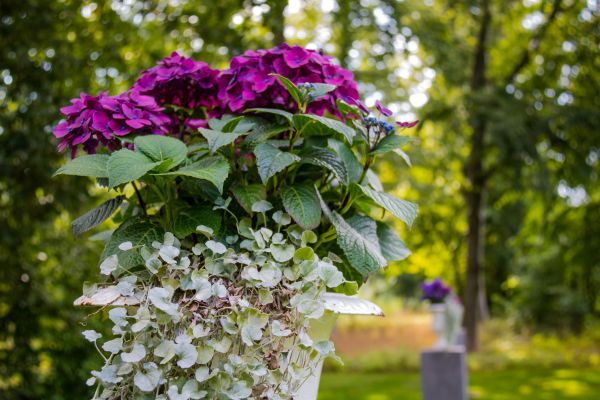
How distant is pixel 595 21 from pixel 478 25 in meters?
1.92

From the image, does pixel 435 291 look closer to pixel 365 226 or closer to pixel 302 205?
pixel 365 226

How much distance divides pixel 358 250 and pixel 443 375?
3079mm

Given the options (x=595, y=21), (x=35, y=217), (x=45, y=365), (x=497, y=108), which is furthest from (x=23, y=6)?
(x=595, y=21)

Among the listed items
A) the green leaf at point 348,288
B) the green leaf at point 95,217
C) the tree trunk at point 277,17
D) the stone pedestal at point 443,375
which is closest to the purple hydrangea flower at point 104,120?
the green leaf at point 95,217

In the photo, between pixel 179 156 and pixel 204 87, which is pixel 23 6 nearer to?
pixel 204 87

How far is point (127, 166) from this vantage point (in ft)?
3.22

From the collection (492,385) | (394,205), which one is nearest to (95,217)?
(394,205)

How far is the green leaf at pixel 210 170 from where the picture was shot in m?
0.97

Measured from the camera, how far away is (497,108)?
8109 millimetres

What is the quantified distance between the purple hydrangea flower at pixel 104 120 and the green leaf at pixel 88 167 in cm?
7

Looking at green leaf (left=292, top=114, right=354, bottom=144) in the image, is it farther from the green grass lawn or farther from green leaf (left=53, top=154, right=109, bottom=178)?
the green grass lawn

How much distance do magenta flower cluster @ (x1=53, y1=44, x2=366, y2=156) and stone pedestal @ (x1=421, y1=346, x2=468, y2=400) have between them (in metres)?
2.93

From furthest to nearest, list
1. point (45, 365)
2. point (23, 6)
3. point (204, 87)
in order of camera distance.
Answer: point (45, 365), point (23, 6), point (204, 87)

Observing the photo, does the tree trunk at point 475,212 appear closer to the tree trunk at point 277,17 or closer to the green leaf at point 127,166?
the tree trunk at point 277,17
